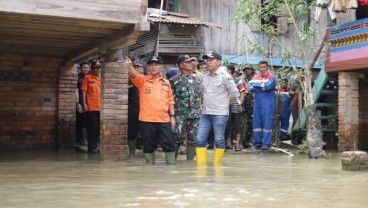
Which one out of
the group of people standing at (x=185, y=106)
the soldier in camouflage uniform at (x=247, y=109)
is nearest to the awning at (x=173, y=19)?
the soldier in camouflage uniform at (x=247, y=109)

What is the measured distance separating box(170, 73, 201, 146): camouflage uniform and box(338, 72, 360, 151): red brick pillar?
4.13m

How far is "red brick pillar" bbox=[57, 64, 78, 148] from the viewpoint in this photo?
40.6 feet

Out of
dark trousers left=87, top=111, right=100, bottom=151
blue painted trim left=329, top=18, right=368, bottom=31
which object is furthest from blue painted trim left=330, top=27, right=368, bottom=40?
dark trousers left=87, top=111, right=100, bottom=151

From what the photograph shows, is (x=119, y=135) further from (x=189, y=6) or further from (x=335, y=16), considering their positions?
(x=189, y=6)

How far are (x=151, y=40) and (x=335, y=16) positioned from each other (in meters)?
5.44

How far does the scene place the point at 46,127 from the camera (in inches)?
489

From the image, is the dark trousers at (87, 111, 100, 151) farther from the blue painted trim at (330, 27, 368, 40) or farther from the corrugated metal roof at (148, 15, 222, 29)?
the blue painted trim at (330, 27, 368, 40)

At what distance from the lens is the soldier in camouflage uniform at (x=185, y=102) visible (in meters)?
9.34

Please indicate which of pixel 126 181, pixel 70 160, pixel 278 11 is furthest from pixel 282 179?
pixel 278 11

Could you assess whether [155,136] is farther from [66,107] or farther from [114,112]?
[66,107]

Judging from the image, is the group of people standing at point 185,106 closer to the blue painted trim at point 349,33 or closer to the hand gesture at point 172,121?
the hand gesture at point 172,121

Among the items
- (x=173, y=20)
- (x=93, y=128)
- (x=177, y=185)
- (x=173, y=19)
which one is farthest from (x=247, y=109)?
(x=177, y=185)

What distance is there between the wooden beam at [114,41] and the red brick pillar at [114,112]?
37 centimetres

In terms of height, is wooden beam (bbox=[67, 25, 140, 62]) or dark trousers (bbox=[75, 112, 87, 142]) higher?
wooden beam (bbox=[67, 25, 140, 62])
